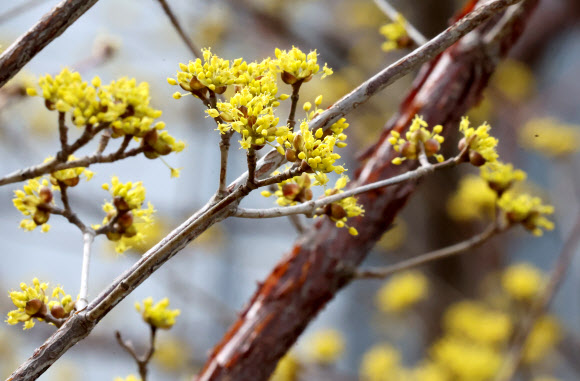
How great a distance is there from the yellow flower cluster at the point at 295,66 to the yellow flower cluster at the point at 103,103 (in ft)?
0.41

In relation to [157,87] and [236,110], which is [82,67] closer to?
[236,110]

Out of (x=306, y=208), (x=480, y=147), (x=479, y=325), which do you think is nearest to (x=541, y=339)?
(x=479, y=325)

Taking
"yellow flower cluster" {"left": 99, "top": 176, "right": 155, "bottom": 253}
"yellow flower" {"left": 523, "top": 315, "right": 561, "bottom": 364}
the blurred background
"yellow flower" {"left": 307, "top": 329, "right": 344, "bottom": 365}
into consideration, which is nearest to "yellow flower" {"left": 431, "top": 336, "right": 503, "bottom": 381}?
the blurred background

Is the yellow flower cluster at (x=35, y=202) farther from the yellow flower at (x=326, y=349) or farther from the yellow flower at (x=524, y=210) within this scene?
the yellow flower at (x=326, y=349)

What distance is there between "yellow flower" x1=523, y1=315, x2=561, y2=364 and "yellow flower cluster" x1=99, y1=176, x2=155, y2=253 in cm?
172

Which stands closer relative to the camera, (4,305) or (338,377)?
(338,377)

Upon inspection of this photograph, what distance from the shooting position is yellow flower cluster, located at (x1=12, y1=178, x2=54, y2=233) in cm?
60

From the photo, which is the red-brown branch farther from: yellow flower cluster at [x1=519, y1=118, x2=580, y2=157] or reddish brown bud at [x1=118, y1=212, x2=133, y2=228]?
yellow flower cluster at [x1=519, y1=118, x2=580, y2=157]

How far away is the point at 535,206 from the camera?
848 millimetres

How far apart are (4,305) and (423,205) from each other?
5.68 ft

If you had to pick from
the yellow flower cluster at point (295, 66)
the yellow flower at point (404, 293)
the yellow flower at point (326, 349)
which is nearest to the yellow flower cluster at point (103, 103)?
the yellow flower cluster at point (295, 66)

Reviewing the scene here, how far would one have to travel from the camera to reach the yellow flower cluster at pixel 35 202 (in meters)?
0.60

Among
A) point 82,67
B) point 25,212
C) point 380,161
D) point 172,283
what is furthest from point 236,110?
point 172,283

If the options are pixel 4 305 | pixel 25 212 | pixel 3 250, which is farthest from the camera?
pixel 3 250
